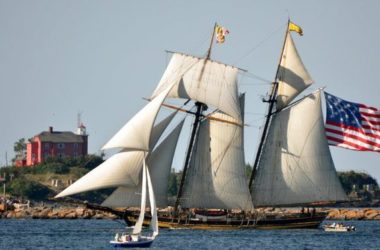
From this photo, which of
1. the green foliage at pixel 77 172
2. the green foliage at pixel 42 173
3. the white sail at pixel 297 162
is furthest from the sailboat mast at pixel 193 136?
the green foliage at pixel 77 172

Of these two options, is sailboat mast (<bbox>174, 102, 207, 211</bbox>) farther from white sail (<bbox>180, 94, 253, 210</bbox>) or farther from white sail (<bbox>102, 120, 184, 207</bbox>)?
white sail (<bbox>102, 120, 184, 207</bbox>)

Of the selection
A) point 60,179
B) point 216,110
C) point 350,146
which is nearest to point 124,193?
point 216,110

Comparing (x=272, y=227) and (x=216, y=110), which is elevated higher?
(x=216, y=110)

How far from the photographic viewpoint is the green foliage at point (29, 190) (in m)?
182

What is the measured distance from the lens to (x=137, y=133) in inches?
3866

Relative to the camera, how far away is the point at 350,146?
110 m

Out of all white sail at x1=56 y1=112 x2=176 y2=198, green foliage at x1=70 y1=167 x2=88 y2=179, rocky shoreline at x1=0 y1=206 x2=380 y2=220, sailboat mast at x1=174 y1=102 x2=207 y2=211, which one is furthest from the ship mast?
green foliage at x1=70 y1=167 x2=88 y2=179

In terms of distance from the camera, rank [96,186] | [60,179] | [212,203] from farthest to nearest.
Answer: [60,179] → [212,203] → [96,186]

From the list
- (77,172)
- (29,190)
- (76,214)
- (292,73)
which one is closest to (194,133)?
(292,73)

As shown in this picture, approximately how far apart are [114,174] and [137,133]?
12.2 feet

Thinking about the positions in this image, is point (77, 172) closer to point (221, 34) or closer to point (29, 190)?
point (29, 190)

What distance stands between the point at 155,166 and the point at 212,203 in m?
6.90

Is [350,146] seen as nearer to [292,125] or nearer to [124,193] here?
[292,125]

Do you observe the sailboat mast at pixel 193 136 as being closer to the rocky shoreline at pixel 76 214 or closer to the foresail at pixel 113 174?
the foresail at pixel 113 174
